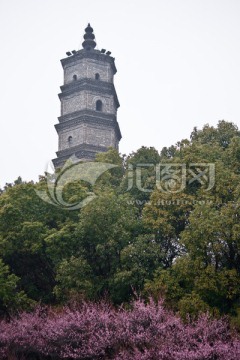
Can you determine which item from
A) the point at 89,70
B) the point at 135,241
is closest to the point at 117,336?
the point at 135,241

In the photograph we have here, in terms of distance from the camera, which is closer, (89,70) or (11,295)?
(11,295)

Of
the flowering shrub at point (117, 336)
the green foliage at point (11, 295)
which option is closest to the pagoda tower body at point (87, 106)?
the green foliage at point (11, 295)

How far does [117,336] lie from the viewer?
46.7 feet

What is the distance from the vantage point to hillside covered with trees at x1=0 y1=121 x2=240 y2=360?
14.4 meters

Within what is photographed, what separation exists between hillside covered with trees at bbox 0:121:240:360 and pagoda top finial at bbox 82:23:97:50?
40.0 feet

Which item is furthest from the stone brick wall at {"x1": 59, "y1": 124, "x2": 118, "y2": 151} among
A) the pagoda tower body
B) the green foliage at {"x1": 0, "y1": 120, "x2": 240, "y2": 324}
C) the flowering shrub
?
the flowering shrub

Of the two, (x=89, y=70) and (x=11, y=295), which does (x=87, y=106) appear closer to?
(x=89, y=70)

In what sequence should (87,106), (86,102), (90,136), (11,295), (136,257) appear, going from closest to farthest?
(136,257)
(11,295)
(90,136)
(87,106)
(86,102)

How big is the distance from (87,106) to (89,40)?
4.92 metres

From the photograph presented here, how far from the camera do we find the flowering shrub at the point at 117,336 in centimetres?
1302

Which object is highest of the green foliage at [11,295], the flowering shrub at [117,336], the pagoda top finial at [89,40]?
the pagoda top finial at [89,40]

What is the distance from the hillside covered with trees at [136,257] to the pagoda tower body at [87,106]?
637 centimetres

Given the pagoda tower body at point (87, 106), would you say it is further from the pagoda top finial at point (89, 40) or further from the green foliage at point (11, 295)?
the green foliage at point (11, 295)

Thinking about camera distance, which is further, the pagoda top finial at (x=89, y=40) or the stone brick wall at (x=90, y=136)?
the pagoda top finial at (x=89, y=40)
